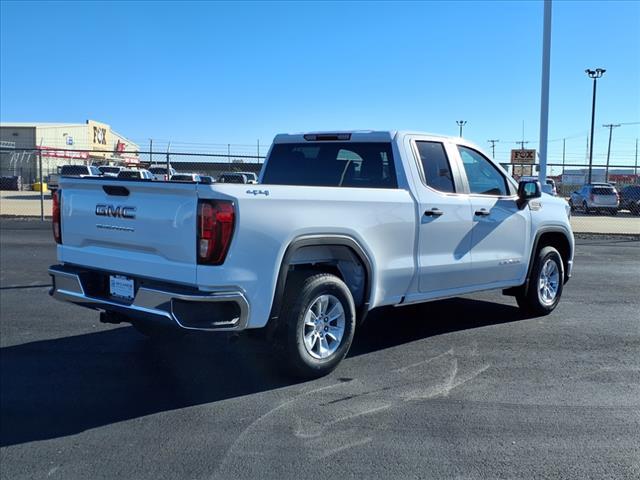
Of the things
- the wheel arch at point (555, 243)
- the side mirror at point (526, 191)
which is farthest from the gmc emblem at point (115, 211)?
the wheel arch at point (555, 243)

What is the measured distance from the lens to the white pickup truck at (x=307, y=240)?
4359 mm

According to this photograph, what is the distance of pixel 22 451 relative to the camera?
3916mm

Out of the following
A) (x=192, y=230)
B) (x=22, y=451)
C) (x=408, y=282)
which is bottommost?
(x=22, y=451)

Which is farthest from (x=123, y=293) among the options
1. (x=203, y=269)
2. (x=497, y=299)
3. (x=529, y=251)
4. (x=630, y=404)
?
(x=497, y=299)

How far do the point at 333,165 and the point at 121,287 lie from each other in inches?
99.9

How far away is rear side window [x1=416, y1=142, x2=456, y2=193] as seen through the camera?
611 centimetres

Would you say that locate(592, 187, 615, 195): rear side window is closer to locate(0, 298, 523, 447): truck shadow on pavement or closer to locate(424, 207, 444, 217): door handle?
locate(0, 298, 523, 447): truck shadow on pavement

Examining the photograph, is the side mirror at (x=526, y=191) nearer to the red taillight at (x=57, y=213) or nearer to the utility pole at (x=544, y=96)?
the red taillight at (x=57, y=213)

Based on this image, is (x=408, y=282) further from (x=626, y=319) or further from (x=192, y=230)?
(x=626, y=319)

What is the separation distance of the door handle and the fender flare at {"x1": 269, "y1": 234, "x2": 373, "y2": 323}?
2.79 ft

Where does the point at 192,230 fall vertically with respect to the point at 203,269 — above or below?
above

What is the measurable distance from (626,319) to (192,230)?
5486mm

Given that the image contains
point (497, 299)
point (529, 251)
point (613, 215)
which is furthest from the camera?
point (613, 215)

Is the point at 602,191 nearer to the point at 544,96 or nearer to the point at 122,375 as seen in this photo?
the point at 544,96
